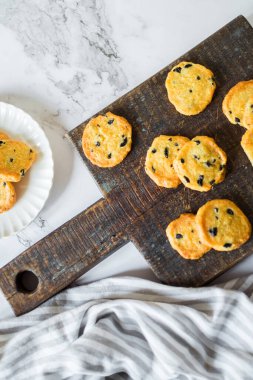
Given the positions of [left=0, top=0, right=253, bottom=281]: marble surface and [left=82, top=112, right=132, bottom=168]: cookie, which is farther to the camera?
[left=0, top=0, right=253, bottom=281]: marble surface

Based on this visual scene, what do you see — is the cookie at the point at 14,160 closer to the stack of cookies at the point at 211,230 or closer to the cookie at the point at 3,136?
the cookie at the point at 3,136

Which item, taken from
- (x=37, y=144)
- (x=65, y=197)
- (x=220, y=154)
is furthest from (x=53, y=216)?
(x=220, y=154)

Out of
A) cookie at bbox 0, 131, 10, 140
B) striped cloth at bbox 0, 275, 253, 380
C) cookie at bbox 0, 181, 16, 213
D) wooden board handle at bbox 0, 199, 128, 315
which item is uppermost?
cookie at bbox 0, 131, 10, 140

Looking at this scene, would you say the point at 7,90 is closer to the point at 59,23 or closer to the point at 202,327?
the point at 59,23

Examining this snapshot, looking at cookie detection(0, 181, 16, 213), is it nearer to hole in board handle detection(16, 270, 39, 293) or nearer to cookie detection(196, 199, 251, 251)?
hole in board handle detection(16, 270, 39, 293)

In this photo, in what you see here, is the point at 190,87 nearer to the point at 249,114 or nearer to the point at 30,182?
the point at 249,114

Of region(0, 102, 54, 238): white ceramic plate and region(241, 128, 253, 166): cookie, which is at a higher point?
region(0, 102, 54, 238): white ceramic plate

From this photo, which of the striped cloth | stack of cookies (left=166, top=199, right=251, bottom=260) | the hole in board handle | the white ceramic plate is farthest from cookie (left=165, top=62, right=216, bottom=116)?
the hole in board handle
